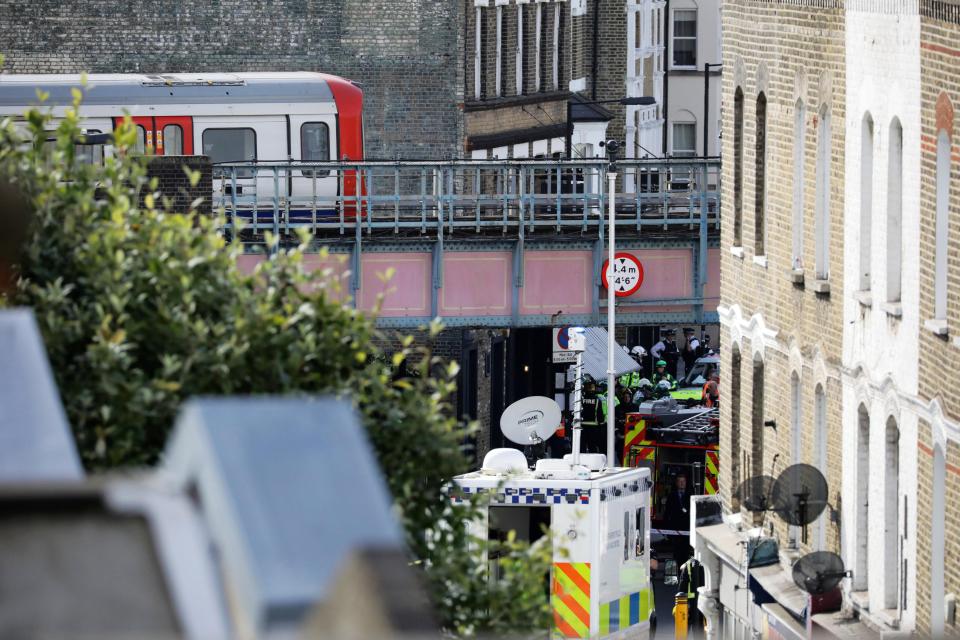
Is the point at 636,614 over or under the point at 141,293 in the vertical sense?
under

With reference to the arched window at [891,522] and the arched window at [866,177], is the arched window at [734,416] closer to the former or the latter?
the arched window at [866,177]

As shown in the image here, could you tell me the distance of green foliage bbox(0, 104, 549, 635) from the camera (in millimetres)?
10117

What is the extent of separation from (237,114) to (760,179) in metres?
16.4

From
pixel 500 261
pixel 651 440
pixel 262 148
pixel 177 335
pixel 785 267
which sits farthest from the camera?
pixel 262 148

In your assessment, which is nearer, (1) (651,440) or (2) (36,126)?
(2) (36,126)

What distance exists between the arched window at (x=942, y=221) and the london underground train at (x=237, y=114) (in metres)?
21.2

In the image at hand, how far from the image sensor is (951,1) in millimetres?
17484

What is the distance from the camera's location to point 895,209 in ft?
65.3

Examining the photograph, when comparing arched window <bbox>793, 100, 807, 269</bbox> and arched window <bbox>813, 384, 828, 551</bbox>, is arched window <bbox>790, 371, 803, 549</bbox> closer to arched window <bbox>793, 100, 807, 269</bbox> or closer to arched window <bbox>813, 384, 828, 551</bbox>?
arched window <bbox>813, 384, 828, 551</bbox>

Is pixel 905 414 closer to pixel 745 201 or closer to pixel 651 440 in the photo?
pixel 745 201

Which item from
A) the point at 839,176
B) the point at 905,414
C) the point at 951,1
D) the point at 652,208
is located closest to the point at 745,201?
the point at 839,176

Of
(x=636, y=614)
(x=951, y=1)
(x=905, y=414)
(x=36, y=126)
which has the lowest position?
(x=636, y=614)

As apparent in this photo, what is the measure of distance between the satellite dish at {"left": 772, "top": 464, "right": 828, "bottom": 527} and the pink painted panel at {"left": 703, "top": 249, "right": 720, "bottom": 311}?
35.9ft

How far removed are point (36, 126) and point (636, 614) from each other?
47.1ft
